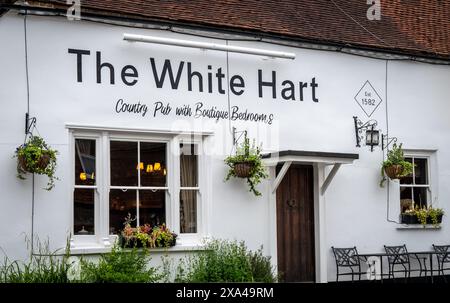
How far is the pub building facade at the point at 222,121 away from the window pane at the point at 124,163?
0.02 metres

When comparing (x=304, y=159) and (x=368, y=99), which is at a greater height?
(x=368, y=99)

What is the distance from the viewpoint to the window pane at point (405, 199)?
1620 cm

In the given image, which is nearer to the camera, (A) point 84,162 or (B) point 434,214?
(A) point 84,162

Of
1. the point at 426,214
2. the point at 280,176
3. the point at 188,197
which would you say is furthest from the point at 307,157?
the point at 426,214

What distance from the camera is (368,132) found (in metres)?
15.8

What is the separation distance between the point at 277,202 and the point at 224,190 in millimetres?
1210

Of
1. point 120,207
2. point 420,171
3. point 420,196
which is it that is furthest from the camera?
point 420,171

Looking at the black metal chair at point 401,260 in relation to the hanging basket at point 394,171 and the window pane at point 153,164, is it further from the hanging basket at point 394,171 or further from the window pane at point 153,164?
the window pane at point 153,164

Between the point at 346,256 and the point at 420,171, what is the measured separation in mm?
2727

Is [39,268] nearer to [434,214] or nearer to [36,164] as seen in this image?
[36,164]

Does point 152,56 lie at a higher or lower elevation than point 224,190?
higher

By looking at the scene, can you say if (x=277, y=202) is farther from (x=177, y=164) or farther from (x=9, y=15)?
(x=9, y=15)

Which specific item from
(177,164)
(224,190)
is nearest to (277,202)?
(224,190)

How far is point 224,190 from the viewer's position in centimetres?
1420
